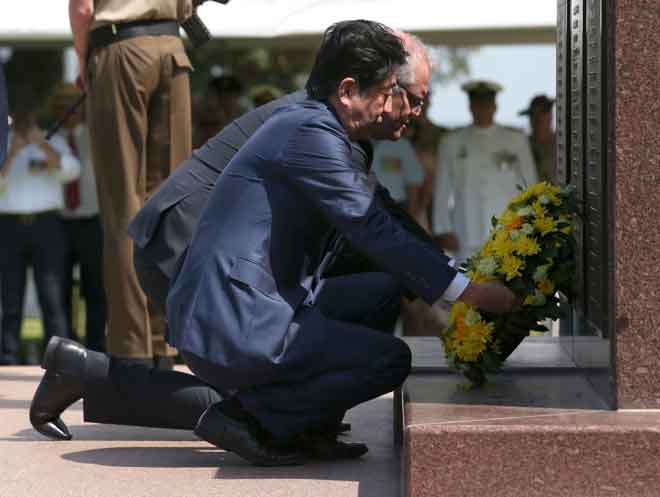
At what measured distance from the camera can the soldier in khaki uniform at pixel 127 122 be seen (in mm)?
6395

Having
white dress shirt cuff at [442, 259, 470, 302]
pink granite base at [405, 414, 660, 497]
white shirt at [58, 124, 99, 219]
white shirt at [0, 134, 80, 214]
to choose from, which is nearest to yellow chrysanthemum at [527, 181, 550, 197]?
white dress shirt cuff at [442, 259, 470, 302]

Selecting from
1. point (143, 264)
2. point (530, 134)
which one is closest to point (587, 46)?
point (143, 264)

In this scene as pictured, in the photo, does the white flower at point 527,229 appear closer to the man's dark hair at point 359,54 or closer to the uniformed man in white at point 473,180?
the man's dark hair at point 359,54

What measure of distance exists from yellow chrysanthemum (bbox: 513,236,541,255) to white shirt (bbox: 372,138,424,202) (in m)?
4.97

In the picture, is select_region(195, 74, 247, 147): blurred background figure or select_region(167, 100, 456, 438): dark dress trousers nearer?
select_region(167, 100, 456, 438): dark dress trousers

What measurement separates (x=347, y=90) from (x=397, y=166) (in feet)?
16.6

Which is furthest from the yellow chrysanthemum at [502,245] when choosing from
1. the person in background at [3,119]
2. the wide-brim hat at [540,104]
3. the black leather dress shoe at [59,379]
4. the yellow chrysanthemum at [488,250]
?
the wide-brim hat at [540,104]

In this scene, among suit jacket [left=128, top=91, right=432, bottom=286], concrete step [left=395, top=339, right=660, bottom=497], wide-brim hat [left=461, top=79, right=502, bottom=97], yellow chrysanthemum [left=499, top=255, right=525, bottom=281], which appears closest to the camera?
concrete step [left=395, top=339, right=660, bottom=497]

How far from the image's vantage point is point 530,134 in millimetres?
10398

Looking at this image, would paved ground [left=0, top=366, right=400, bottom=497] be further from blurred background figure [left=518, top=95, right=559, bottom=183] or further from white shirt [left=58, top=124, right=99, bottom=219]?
blurred background figure [left=518, top=95, right=559, bottom=183]

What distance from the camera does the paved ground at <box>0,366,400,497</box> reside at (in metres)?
4.35

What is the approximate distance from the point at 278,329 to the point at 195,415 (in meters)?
0.66

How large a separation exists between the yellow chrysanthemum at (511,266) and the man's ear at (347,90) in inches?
26.1

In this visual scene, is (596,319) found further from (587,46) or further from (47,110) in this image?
(47,110)
